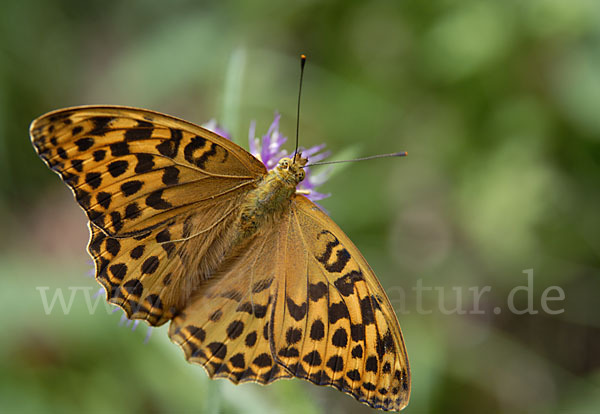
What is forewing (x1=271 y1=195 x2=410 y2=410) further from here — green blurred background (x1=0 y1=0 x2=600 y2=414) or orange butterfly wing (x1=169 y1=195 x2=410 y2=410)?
green blurred background (x1=0 y1=0 x2=600 y2=414)

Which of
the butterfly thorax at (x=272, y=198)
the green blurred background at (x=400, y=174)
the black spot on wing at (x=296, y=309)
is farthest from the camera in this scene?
the green blurred background at (x=400, y=174)

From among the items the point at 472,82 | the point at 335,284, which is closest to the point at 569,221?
the point at 472,82

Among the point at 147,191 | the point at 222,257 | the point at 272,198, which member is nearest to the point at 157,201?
the point at 147,191

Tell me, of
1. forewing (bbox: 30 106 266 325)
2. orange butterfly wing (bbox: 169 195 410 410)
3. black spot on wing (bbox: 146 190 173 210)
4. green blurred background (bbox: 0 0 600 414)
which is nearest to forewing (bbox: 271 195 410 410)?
orange butterfly wing (bbox: 169 195 410 410)

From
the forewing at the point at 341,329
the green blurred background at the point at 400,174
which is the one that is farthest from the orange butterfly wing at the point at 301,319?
the green blurred background at the point at 400,174

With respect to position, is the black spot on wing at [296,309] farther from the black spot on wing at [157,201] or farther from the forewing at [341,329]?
the black spot on wing at [157,201]

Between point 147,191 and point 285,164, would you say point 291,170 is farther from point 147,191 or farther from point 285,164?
point 147,191

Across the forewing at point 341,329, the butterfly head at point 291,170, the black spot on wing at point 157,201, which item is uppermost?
the butterfly head at point 291,170

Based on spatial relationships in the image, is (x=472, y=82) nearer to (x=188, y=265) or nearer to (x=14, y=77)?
(x=188, y=265)
